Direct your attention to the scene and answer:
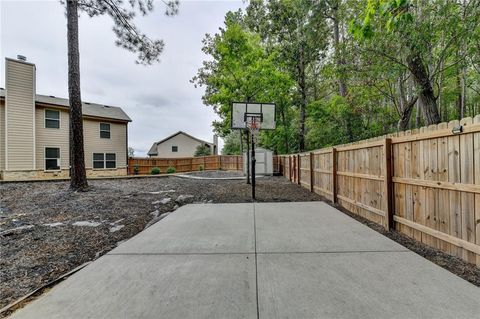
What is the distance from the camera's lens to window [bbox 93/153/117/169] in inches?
592

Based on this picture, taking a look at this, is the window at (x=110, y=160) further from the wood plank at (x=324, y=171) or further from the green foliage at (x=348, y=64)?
the wood plank at (x=324, y=171)

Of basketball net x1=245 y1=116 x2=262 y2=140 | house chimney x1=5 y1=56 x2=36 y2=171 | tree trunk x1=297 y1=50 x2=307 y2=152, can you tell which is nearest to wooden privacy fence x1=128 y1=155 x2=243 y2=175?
tree trunk x1=297 y1=50 x2=307 y2=152

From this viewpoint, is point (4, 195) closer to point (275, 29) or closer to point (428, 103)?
point (428, 103)

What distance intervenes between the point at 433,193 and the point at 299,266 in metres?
1.97

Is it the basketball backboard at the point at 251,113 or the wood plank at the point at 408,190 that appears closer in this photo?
the wood plank at the point at 408,190

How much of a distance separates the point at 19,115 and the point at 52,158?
2701mm

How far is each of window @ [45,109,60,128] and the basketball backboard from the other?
11.1m

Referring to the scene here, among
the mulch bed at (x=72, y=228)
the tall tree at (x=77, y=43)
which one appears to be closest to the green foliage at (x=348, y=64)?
the mulch bed at (x=72, y=228)

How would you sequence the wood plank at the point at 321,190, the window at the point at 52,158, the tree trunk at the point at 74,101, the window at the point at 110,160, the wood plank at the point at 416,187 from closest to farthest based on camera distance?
the wood plank at the point at 416,187, the wood plank at the point at 321,190, the tree trunk at the point at 74,101, the window at the point at 52,158, the window at the point at 110,160

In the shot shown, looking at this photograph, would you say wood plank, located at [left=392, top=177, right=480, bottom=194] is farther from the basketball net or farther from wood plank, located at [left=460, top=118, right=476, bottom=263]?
the basketball net

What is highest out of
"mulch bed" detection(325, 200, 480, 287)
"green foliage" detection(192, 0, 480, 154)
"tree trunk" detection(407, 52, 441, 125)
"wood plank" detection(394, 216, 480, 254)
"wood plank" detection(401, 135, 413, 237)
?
"green foliage" detection(192, 0, 480, 154)

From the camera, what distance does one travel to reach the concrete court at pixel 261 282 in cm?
165

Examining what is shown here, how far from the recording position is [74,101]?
695 centimetres

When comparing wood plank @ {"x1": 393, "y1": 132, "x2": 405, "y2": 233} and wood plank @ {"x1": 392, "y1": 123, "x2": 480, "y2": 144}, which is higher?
wood plank @ {"x1": 392, "y1": 123, "x2": 480, "y2": 144}
